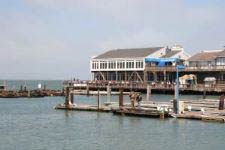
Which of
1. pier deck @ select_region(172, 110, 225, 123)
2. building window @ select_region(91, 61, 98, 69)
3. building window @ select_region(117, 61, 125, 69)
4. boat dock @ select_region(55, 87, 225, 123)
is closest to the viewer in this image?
pier deck @ select_region(172, 110, 225, 123)

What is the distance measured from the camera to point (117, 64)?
118 meters

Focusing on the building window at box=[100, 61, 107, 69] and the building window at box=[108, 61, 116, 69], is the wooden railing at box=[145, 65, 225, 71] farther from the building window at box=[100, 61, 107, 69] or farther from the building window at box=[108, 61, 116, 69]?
the building window at box=[100, 61, 107, 69]

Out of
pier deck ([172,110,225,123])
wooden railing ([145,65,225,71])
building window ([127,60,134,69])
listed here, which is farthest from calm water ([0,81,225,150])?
building window ([127,60,134,69])

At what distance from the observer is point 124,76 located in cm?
11712

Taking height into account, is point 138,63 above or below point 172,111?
above

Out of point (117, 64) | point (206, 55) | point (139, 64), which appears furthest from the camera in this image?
point (117, 64)

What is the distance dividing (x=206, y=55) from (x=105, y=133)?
231ft

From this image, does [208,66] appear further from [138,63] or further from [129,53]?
[129,53]

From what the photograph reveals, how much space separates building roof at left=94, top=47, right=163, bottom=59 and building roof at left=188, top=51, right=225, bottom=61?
1022 cm

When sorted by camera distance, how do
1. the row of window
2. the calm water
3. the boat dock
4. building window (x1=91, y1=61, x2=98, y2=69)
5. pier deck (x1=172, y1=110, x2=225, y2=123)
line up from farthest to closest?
building window (x1=91, y1=61, x2=98, y2=69)
the row of window
the boat dock
pier deck (x1=172, y1=110, x2=225, y2=123)
the calm water

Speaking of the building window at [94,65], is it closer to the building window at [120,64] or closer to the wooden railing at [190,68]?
the building window at [120,64]

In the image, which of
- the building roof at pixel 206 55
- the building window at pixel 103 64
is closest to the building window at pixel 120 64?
the building window at pixel 103 64

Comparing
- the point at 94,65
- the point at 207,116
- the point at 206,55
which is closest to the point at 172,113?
the point at 207,116

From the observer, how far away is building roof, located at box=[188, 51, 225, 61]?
346 ft
